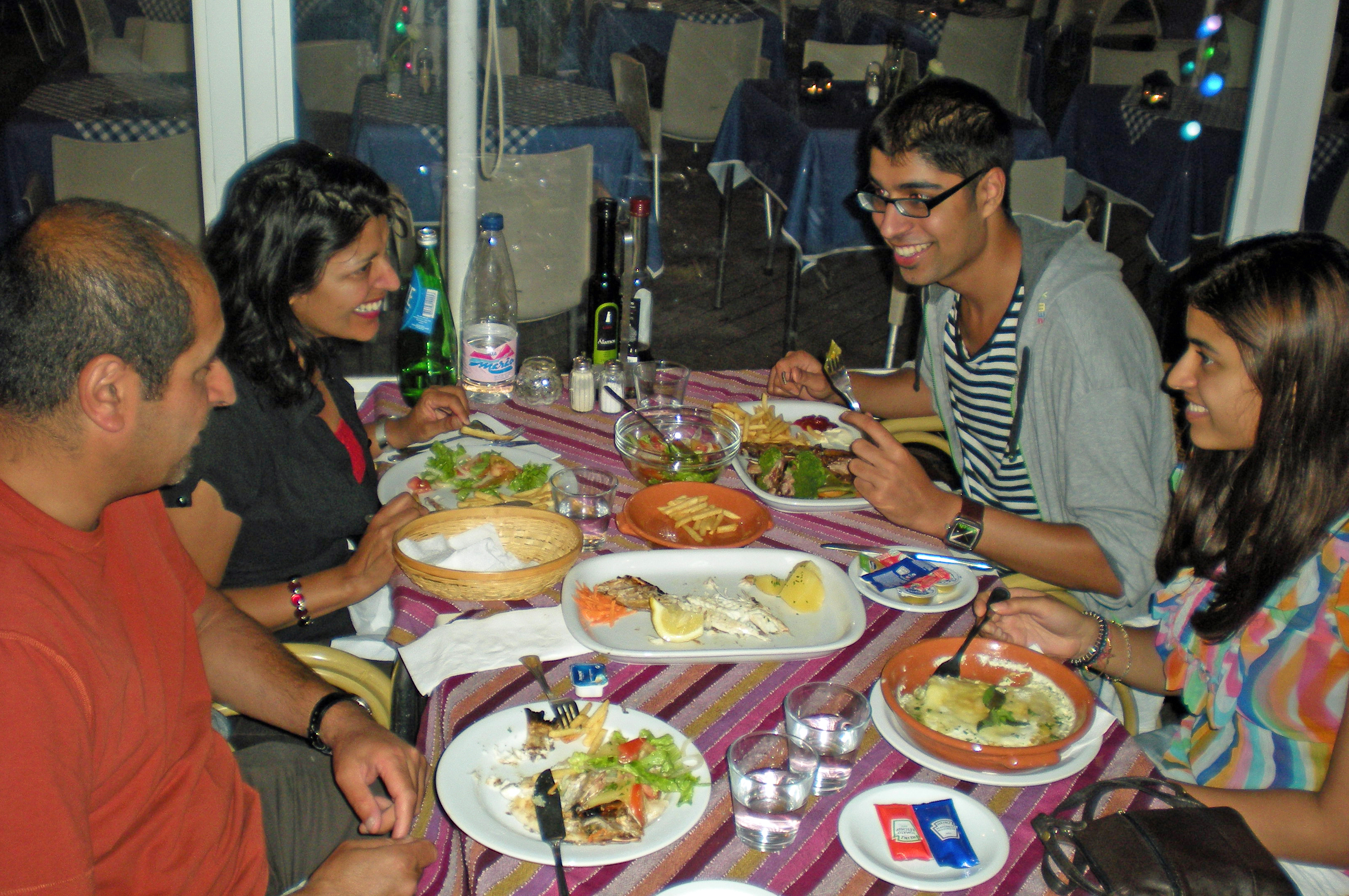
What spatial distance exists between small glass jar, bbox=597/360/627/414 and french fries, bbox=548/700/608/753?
1.28 metres

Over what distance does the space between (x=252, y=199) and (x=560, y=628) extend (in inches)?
42.7

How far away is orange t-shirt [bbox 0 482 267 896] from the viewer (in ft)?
3.59

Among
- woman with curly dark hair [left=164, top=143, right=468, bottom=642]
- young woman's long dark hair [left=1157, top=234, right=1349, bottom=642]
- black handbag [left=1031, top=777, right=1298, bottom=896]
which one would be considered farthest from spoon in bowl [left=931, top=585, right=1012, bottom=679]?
woman with curly dark hair [left=164, top=143, right=468, bottom=642]

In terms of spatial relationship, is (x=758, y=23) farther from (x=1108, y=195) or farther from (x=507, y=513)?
(x=507, y=513)

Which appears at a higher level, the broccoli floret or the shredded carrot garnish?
the broccoli floret

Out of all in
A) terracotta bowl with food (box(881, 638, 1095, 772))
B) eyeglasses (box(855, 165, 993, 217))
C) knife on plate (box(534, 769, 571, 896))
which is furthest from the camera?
eyeglasses (box(855, 165, 993, 217))

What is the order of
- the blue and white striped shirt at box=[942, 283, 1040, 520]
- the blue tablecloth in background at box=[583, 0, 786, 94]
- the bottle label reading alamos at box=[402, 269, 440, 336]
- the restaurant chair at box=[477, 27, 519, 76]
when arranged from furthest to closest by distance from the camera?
the blue tablecloth in background at box=[583, 0, 786, 94], the restaurant chair at box=[477, 27, 519, 76], the bottle label reading alamos at box=[402, 269, 440, 336], the blue and white striped shirt at box=[942, 283, 1040, 520]

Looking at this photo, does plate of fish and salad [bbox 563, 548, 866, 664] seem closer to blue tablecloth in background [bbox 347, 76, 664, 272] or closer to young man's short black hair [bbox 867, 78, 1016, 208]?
young man's short black hair [bbox 867, 78, 1016, 208]

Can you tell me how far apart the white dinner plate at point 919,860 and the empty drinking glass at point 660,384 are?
1446mm

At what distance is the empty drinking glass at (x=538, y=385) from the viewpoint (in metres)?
2.73

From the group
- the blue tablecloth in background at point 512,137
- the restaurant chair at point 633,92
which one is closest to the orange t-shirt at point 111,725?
the blue tablecloth in background at point 512,137

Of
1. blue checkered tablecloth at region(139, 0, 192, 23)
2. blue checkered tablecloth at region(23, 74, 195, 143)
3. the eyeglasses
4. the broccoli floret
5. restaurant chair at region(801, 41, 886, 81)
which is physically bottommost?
the broccoli floret

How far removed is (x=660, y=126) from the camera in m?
6.38

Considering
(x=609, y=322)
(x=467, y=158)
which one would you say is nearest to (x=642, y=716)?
(x=609, y=322)
